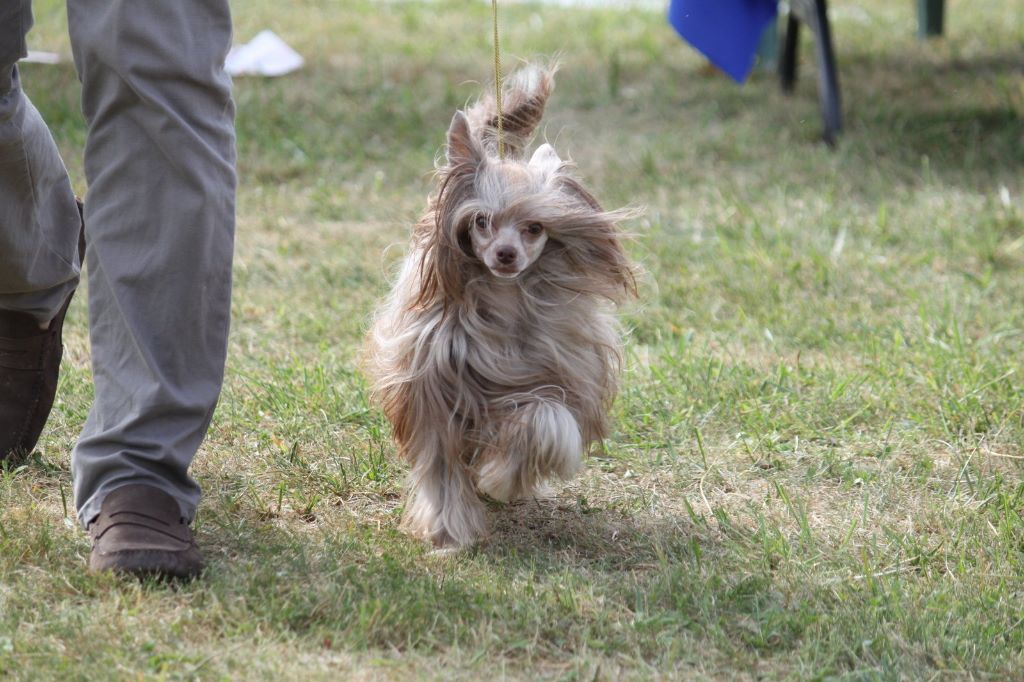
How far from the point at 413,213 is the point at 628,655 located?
135 inches

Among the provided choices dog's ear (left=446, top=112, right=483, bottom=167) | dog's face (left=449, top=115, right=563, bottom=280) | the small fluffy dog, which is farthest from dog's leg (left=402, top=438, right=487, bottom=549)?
dog's ear (left=446, top=112, right=483, bottom=167)

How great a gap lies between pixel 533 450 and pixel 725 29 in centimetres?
322

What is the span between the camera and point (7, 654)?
87.6 inches

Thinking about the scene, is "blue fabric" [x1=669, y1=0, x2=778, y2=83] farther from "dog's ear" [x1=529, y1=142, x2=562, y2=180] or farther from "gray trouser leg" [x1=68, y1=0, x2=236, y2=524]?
"gray trouser leg" [x1=68, y1=0, x2=236, y2=524]

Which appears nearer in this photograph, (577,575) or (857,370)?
(577,575)

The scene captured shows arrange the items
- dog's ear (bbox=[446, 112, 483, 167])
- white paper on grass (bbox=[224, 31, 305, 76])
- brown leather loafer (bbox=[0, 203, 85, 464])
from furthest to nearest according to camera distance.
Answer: white paper on grass (bbox=[224, 31, 305, 76])
brown leather loafer (bbox=[0, 203, 85, 464])
dog's ear (bbox=[446, 112, 483, 167])

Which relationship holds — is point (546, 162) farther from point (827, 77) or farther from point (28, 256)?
point (827, 77)

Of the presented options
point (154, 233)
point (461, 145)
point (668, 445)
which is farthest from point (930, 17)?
point (154, 233)

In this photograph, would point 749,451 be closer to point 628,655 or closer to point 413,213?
point 628,655

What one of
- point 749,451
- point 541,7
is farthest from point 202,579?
point 541,7

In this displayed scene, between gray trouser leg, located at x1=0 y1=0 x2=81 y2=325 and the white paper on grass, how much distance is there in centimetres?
457

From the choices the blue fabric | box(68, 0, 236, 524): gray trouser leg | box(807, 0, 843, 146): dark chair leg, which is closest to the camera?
box(68, 0, 236, 524): gray trouser leg

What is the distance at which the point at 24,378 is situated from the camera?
3.11m

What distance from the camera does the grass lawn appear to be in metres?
2.38
